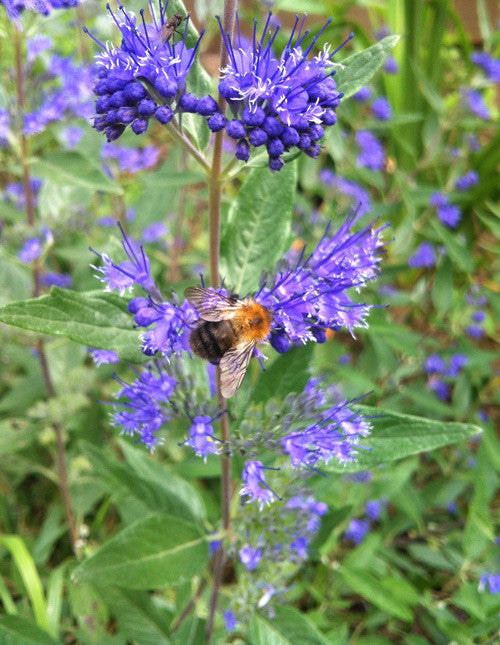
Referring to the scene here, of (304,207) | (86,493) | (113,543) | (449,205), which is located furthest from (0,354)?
(449,205)

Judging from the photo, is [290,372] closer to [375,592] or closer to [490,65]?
[375,592]

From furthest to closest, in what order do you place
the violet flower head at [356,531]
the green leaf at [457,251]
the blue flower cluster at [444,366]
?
1. the blue flower cluster at [444,366]
2. the green leaf at [457,251]
3. the violet flower head at [356,531]

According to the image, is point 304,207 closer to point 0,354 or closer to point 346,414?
point 0,354

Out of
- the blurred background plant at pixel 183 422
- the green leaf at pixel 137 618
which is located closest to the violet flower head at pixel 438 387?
the blurred background plant at pixel 183 422

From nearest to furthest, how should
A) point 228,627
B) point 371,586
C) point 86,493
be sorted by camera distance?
point 228,627
point 371,586
point 86,493

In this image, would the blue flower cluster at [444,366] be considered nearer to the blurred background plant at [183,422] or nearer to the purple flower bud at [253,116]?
the blurred background plant at [183,422]

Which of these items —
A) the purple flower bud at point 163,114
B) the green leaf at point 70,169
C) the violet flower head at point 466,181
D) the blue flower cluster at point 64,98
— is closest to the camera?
the purple flower bud at point 163,114

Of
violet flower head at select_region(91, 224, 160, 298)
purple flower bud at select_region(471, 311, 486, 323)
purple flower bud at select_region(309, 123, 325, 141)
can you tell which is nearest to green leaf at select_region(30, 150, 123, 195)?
violet flower head at select_region(91, 224, 160, 298)
